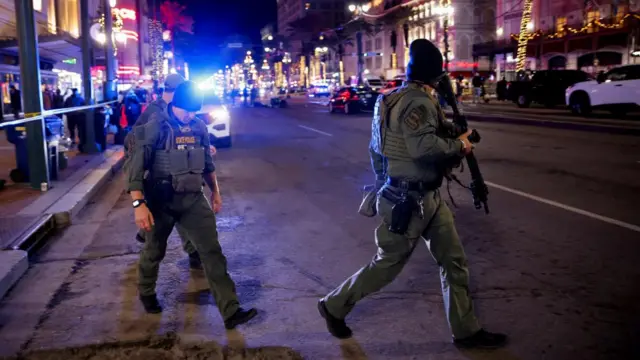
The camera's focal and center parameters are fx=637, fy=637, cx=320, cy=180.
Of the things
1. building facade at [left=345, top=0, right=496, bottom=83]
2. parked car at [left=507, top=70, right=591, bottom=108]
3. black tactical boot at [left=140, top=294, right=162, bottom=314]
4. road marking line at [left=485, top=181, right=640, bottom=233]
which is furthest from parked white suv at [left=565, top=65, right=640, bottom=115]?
building facade at [left=345, top=0, right=496, bottom=83]

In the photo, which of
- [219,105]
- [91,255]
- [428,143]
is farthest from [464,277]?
[219,105]

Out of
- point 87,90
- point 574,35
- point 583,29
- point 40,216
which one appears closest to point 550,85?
point 583,29

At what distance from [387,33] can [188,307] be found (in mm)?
90160

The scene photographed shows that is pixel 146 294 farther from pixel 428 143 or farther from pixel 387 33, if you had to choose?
pixel 387 33

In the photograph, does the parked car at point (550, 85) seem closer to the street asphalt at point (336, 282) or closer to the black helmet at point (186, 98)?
the street asphalt at point (336, 282)

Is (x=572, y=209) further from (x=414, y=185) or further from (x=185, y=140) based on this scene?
(x=185, y=140)

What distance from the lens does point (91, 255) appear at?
6.61 m

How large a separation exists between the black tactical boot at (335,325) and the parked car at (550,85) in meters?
29.4

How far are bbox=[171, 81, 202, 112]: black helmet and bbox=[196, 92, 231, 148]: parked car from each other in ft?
37.5

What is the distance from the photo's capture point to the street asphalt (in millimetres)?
4133

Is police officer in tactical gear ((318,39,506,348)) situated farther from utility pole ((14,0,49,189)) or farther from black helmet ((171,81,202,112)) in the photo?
utility pole ((14,0,49,189))

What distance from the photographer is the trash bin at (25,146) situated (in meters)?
10.5

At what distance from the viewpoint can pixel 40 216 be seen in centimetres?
782

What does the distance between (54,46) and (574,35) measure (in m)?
33.7
